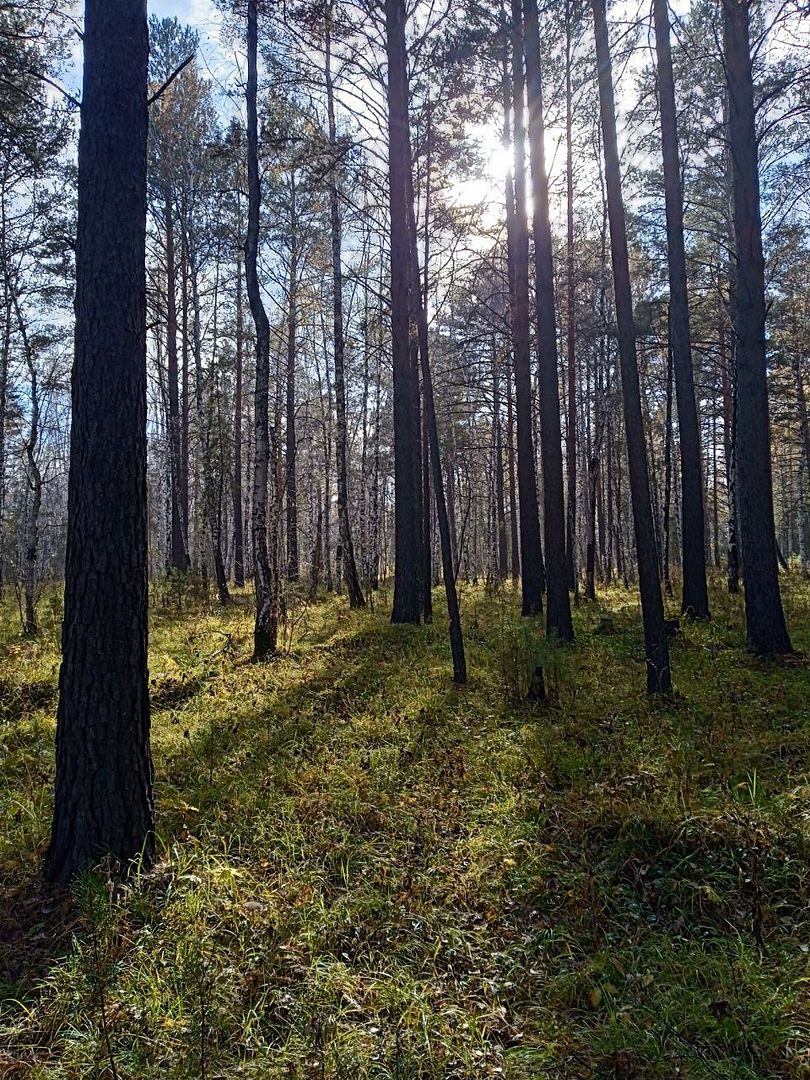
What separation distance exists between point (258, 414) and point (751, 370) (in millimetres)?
7159

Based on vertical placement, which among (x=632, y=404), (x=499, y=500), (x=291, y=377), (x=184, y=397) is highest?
(x=291, y=377)

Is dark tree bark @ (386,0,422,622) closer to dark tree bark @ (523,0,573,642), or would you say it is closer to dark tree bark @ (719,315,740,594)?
dark tree bark @ (523,0,573,642)

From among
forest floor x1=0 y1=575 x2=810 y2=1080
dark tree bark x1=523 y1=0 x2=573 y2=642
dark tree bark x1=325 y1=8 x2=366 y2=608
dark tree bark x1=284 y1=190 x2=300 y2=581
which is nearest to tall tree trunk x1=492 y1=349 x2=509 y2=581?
dark tree bark x1=284 y1=190 x2=300 y2=581

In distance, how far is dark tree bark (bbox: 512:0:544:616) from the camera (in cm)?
1206

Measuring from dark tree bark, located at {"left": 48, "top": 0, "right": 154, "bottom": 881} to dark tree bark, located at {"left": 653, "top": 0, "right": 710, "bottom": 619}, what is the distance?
25.2 ft

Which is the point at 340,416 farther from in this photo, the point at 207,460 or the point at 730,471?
the point at 730,471

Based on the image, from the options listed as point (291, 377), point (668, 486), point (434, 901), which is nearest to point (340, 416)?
point (291, 377)

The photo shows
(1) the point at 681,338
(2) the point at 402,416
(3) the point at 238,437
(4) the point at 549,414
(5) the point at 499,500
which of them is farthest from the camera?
(5) the point at 499,500

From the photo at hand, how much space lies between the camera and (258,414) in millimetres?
9234

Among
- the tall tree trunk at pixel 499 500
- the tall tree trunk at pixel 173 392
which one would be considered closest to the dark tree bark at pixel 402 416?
the tall tree trunk at pixel 173 392

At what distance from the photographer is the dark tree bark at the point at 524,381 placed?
39.6 ft

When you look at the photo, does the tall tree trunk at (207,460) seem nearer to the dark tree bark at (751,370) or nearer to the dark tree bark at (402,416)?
the dark tree bark at (402,416)

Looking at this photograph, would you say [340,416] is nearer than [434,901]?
No

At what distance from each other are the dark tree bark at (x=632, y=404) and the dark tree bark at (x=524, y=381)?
477 cm
